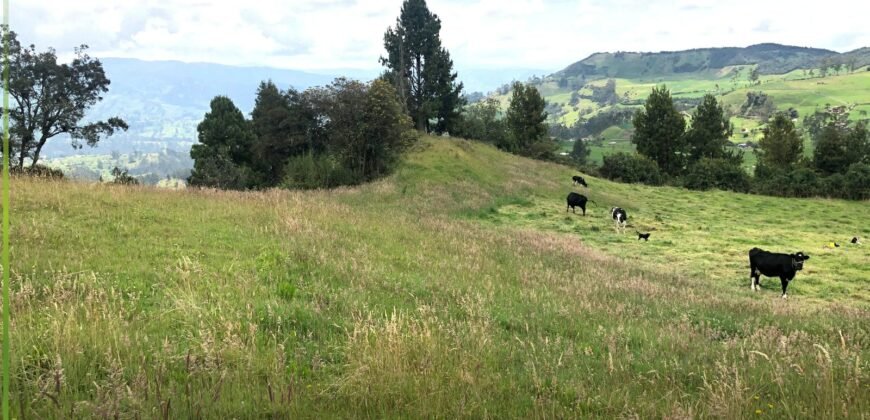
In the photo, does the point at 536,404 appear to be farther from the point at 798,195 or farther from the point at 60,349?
the point at 798,195

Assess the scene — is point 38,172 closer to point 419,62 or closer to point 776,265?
point 776,265

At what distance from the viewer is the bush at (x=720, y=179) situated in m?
62.5

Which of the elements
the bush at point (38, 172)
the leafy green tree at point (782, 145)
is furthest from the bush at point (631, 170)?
the bush at point (38, 172)

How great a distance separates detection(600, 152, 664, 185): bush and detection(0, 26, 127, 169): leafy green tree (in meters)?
64.8

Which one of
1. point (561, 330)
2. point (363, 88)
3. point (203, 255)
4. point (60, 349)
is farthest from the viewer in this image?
point (363, 88)

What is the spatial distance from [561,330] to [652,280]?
355 inches

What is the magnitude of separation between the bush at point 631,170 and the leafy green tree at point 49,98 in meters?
64.8

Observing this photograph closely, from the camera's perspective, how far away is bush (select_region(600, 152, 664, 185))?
68.8 metres

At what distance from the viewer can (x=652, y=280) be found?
15500mm

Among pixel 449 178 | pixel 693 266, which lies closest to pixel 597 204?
pixel 449 178

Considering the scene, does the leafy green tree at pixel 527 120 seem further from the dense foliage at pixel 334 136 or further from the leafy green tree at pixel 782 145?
the dense foliage at pixel 334 136

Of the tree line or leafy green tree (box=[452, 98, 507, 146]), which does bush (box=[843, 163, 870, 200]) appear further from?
leafy green tree (box=[452, 98, 507, 146])

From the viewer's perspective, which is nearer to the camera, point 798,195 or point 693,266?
point 693,266

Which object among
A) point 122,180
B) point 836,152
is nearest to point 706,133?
point 836,152
